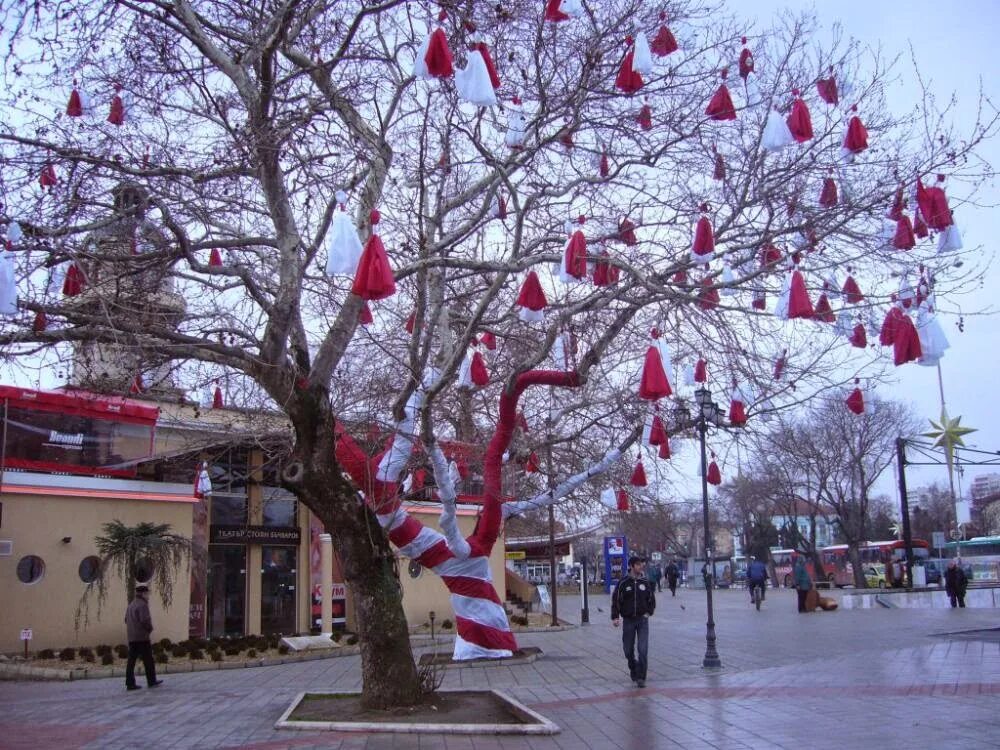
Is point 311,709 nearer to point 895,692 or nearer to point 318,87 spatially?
point 895,692

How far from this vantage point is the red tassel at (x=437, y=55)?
8898 mm

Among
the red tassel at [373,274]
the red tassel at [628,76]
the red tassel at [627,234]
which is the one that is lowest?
the red tassel at [373,274]

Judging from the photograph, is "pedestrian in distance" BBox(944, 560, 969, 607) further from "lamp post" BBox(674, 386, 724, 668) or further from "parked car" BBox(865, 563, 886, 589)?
"parked car" BBox(865, 563, 886, 589)

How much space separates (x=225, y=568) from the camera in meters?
22.7

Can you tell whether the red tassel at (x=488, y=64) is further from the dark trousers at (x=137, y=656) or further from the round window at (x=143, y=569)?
the round window at (x=143, y=569)

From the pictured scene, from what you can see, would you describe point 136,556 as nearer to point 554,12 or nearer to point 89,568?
point 89,568

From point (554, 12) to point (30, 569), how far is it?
14.9m

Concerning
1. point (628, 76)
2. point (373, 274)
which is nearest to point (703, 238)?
point (628, 76)

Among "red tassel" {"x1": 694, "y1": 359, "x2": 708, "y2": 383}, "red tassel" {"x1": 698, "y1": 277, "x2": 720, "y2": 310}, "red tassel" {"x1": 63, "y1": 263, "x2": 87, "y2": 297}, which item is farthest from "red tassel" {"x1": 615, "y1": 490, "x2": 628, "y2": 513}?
"red tassel" {"x1": 63, "y1": 263, "x2": 87, "y2": 297}

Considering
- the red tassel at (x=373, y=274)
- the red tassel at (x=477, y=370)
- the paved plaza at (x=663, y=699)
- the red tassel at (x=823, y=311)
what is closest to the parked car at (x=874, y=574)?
the paved plaza at (x=663, y=699)

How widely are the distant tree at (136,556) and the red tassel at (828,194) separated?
13358 millimetres

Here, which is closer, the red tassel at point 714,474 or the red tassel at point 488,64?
the red tassel at point 488,64

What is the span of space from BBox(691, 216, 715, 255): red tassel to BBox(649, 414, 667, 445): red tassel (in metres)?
4.56

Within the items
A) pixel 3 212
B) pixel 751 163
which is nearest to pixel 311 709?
pixel 3 212
